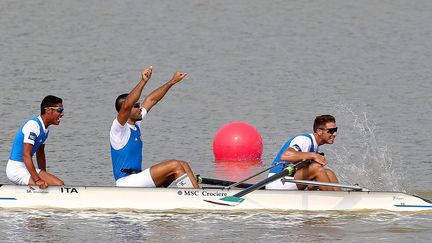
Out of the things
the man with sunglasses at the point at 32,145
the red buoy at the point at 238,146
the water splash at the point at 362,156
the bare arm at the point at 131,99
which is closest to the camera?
the bare arm at the point at 131,99

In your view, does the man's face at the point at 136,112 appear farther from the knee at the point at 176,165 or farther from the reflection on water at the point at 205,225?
the reflection on water at the point at 205,225

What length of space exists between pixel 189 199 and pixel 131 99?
1.76 metres

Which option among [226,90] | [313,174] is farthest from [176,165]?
[226,90]

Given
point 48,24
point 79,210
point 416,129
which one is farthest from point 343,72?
point 79,210

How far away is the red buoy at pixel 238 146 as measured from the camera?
23469 mm

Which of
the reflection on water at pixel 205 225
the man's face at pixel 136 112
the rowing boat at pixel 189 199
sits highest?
the man's face at pixel 136 112

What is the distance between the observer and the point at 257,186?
1723 centimetres

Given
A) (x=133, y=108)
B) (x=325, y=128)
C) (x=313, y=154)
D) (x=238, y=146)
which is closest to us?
(x=313, y=154)

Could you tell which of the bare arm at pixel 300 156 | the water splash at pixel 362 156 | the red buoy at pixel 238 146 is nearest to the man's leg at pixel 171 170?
the bare arm at pixel 300 156

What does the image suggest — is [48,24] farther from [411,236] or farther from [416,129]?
[411,236]

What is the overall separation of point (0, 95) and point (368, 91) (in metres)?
9.56

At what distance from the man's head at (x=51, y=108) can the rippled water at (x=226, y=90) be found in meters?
1.43

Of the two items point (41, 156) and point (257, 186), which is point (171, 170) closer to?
point (257, 186)

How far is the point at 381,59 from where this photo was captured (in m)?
36.2
